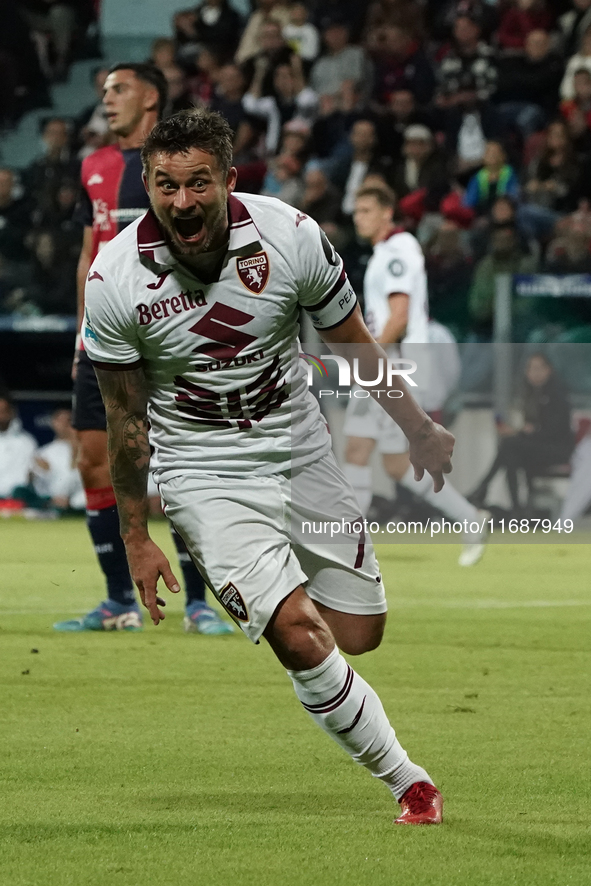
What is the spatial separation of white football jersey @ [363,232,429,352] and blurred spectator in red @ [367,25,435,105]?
298 inches

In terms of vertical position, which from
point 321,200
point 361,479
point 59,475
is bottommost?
point 59,475

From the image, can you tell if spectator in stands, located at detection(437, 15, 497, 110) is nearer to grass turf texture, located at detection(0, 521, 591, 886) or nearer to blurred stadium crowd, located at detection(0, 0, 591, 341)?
blurred stadium crowd, located at detection(0, 0, 591, 341)

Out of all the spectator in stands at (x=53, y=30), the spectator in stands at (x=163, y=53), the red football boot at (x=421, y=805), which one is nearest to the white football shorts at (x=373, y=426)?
the red football boot at (x=421, y=805)

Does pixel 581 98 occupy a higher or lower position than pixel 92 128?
higher

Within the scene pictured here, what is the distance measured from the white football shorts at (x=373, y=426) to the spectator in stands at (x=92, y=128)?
8.46 meters

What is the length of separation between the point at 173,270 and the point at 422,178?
41.2 ft

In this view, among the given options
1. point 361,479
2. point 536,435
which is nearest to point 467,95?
point 536,435

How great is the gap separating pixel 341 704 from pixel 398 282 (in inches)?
253

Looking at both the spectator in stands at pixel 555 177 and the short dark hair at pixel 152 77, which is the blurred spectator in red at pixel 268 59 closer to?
the spectator in stands at pixel 555 177

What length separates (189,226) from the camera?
3.79m

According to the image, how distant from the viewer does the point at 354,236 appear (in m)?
15.6

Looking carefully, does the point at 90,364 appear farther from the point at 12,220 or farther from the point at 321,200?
the point at 12,220

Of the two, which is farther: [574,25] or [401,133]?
[574,25]

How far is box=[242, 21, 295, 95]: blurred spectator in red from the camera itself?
18109 millimetres
